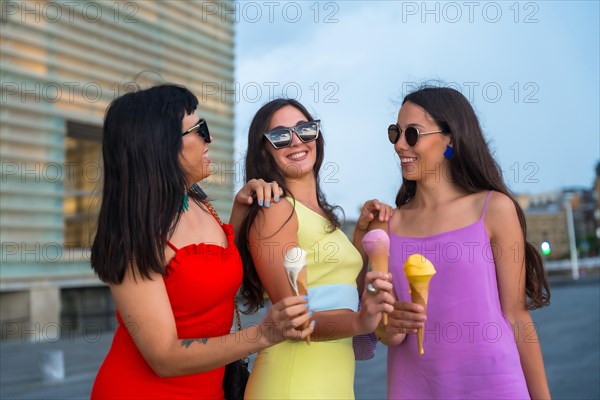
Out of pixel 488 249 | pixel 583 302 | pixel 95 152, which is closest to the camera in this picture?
pixel 488 249

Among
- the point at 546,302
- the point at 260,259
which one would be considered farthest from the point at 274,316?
the point at 546,302

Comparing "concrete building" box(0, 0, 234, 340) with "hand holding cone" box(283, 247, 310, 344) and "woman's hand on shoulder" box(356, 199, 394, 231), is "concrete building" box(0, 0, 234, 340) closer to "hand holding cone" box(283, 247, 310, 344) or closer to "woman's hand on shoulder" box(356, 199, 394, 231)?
"woman's hand on shoulder" box(356, 199, 394, 231)

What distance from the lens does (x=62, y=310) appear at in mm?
18984

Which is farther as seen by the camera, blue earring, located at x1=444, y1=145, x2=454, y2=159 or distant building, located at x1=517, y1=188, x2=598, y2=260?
distant building, located at x1=517, y1=188, x2=598, y2=260

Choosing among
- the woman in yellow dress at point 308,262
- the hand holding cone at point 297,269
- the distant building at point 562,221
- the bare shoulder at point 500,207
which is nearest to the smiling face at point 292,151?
the woman in yellow dress at point 308,262

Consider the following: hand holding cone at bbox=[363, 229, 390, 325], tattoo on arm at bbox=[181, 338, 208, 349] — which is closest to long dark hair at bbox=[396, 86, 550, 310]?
hand holding cone at bbox=[363, 229, 390, 325]

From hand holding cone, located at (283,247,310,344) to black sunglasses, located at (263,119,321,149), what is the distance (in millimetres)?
950

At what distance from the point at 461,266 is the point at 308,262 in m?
0.64

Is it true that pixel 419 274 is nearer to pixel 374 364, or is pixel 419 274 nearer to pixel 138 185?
pixel 138 185

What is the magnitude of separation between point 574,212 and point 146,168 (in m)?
116

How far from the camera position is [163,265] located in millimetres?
2068

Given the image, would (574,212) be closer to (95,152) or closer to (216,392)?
(95,152)

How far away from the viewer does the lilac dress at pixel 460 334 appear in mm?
2482

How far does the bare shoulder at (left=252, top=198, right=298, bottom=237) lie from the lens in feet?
8.20
